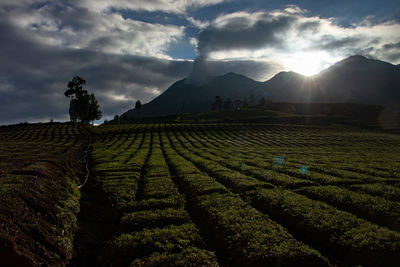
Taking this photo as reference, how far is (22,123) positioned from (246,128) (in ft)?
396

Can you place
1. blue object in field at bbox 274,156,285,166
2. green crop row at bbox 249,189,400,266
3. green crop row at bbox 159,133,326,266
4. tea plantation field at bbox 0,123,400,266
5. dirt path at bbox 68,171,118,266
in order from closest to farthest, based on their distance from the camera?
green crop row at bbox 249,189,400,266 < green crop row at bbox 159,133,326,266 < tea plantation field at bbox 0,123,400,266 < dirt path at bbox 68,171,118,266 < blue object in field at bbox 274,156,285,166

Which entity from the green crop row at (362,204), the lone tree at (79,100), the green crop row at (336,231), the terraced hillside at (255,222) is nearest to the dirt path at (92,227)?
the terraced hillside at (255,222)

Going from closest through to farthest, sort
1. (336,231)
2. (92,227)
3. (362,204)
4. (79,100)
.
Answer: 1. (336,231)
2. (362,204)
3. (92,227)
4. (79,100)

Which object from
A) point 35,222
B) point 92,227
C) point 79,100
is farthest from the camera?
point 79,100

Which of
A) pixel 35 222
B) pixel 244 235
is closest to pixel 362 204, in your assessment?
pixel 244 235

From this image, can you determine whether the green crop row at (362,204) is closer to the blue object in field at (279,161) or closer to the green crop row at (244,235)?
the green crop row at (244,235)

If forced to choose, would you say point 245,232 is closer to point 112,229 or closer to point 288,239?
point 288,239

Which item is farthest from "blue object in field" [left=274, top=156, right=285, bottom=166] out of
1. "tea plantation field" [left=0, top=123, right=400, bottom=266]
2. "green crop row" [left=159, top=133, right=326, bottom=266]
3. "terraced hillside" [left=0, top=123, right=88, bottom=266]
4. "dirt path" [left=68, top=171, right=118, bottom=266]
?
"terraced hillside" [left=0, top=123, right=88, bottom=266]

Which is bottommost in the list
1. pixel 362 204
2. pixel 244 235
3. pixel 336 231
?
pixel 362 204

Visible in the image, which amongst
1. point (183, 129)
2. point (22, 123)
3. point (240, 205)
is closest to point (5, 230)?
point (240, 205)

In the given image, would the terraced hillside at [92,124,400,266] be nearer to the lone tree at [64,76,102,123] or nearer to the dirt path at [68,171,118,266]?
the dirt path at [68,171,118,266]

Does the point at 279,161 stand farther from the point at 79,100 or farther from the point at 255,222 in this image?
the point at 79,100

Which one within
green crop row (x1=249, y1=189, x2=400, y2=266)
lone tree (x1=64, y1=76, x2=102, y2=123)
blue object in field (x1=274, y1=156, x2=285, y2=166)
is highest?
lone tree (x1=64, y1=76, x2=102, y2=123)

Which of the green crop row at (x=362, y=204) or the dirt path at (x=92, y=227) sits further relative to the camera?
the green crop row at (x=362, y=204)
